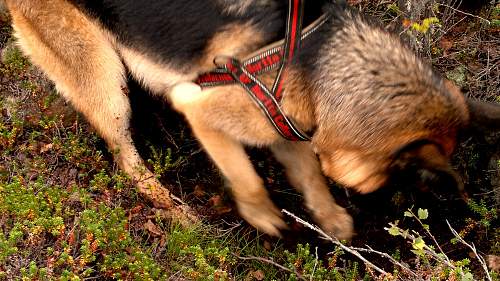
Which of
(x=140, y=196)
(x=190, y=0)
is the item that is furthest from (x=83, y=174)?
(x=190, y=0)

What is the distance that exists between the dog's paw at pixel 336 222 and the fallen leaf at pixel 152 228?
1013mm

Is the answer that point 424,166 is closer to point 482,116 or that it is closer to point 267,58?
point 482,116

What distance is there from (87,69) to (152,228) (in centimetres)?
106

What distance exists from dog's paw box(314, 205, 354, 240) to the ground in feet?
0.40

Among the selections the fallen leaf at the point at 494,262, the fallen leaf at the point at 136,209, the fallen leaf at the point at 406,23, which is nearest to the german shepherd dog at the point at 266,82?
the fallen leaf at the point at 136,209

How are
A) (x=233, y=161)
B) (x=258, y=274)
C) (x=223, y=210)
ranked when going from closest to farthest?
(x=233, y=161)
(x=258, y=274)
(x=223, y=210)

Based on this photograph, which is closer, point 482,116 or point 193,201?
point 482,116

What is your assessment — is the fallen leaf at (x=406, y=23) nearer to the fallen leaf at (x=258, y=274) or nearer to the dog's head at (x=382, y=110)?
the dog's head at (x=382, y=110)

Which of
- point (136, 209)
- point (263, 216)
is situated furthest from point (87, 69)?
point (263, 216)

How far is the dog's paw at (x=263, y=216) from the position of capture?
3.52 m

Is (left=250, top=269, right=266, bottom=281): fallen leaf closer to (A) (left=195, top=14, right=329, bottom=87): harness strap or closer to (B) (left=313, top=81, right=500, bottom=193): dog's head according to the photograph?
(B) (left=313, top=81, right=500, bottom=193): dog's head

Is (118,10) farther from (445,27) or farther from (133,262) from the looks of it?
(445,27)

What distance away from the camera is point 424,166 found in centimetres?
292

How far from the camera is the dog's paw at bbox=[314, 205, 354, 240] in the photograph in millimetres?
3625
